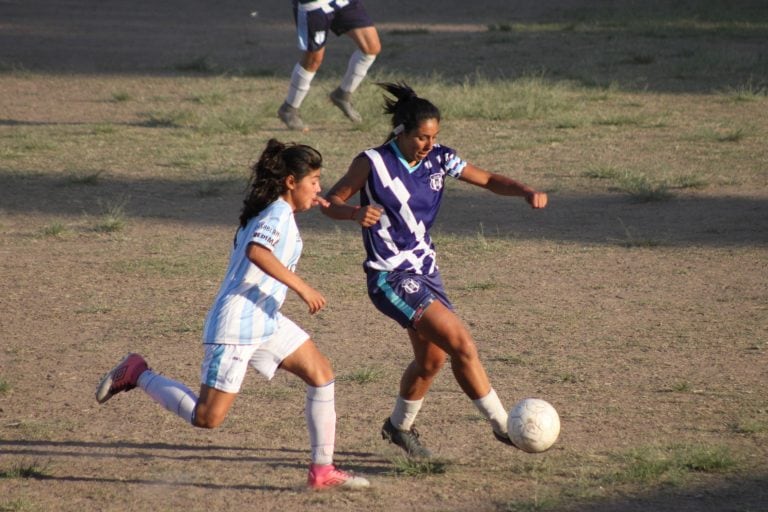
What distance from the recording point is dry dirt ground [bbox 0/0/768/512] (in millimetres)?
4883

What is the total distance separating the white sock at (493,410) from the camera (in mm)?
4973

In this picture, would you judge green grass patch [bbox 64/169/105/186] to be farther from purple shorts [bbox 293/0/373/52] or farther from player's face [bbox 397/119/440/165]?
player's face [bbox 397/119/440/165]

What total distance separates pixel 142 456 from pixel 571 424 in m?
1.92

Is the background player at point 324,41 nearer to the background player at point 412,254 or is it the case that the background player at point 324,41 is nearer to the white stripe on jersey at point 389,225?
the background player at point 412,254

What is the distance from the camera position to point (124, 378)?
5082 mm

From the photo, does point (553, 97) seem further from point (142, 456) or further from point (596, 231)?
point (142, 456)

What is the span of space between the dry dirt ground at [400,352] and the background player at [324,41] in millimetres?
2195

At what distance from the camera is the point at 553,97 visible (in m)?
13.7

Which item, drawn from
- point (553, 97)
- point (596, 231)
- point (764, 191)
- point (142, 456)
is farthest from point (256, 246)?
point (553, 97)

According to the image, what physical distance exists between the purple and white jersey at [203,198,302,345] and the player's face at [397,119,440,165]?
0.68 meters

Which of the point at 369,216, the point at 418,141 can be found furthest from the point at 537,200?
the point at 369,216

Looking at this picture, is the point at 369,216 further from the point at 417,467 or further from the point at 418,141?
the point at 417,467

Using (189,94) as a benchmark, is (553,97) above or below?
above

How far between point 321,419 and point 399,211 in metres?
0.95
